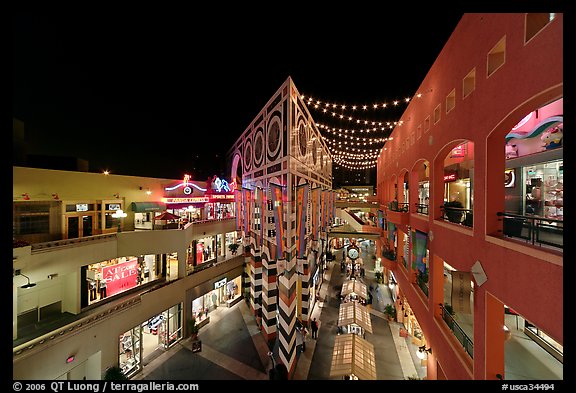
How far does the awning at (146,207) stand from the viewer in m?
13.4

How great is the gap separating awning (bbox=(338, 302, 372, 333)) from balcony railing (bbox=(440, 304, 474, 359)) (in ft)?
15.3

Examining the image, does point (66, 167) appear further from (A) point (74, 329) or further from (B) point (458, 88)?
(B) point (458, 88)

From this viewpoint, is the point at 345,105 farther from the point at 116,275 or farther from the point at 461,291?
the point at 116,275

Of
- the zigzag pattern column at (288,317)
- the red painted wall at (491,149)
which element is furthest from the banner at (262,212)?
the red painted wall at (491,149)

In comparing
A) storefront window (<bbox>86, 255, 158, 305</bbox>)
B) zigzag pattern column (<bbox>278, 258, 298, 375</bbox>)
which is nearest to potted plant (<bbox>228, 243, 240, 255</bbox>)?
storefront window (<bbox>86, 255, 158, 305</bbox>)

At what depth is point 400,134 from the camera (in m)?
13.8

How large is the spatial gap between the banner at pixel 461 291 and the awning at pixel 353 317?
636 centimetres

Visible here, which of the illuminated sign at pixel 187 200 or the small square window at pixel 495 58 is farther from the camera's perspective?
the illuminated sign at pixel 187 200

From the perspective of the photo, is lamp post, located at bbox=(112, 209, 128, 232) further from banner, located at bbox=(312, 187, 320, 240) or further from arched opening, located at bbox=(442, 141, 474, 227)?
arched opening, located at bbox=(442, 141, 474, 227)

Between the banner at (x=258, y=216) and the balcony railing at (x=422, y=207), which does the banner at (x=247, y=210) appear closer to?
the banner at (x=258, y=216)

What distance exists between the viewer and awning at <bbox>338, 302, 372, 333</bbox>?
10867 millimetres

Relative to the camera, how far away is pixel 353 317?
1130 centimetres

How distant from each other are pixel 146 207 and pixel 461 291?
1599 cm

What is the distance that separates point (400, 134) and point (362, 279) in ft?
48.3
